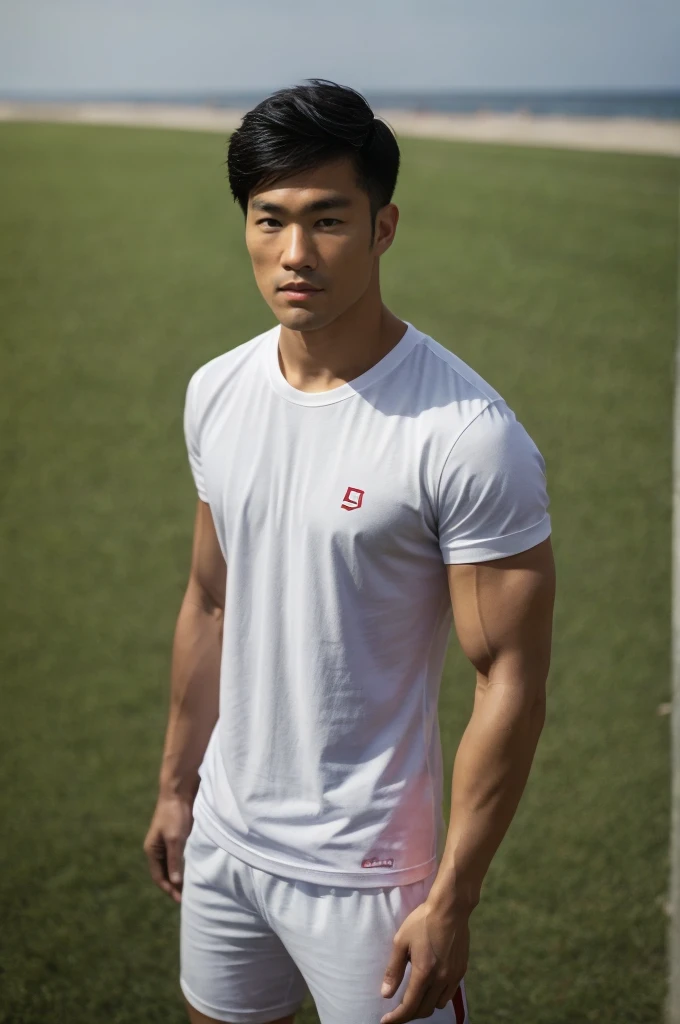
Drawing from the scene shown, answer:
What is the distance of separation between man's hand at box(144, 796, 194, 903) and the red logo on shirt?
0.78 metres

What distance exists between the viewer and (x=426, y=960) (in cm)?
156

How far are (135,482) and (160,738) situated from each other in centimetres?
225

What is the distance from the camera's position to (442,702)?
4.22 m

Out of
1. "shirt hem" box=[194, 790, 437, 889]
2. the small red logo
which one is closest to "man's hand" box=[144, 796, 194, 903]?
"shirt hem" box=[194, 790, 437, 889]

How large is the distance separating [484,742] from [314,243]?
0.76 metres

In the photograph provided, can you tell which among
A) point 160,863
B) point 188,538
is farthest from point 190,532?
point 160,863

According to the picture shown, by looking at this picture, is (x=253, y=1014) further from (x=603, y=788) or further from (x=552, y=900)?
(x=603, y=788)

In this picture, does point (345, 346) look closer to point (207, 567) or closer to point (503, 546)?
point (503, 546)

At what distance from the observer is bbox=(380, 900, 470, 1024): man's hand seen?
1555mm

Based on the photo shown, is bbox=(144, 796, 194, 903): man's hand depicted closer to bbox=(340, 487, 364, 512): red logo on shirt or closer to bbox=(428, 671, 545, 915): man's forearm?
bbox=(428, 671, 545, 915): man's forearm

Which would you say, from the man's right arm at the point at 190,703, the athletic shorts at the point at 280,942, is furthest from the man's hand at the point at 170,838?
the athletic shorts at the point at 280,942

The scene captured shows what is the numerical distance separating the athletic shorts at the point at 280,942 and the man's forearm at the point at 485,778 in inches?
5.5

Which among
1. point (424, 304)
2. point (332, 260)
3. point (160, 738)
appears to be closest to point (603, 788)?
point (160, 738)

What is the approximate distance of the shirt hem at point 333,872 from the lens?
165 cm
